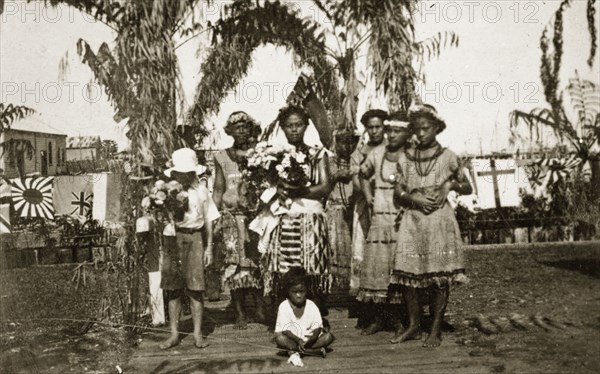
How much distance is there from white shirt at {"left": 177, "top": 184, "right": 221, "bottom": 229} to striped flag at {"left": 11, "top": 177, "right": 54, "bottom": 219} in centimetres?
1130

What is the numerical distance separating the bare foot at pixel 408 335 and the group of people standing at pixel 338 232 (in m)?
0.01

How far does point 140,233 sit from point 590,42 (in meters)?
4.56

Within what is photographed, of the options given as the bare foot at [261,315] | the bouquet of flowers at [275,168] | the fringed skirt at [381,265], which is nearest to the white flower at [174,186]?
the bouquet of flowers at [275,168]

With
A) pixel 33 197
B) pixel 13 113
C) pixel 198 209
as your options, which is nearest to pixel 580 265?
pixel 198 209

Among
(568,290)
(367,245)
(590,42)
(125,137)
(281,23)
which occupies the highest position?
(281,23)

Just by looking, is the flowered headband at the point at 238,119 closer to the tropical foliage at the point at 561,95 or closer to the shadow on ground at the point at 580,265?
the tropical foliage at the point at 561,95

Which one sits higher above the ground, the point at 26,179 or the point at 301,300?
the point at 26,179

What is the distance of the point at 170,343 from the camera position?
5.23 m

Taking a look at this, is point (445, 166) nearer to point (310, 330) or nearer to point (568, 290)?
point (310, 330)

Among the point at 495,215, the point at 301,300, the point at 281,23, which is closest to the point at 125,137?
the point at 301,300

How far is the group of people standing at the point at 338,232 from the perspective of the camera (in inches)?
203

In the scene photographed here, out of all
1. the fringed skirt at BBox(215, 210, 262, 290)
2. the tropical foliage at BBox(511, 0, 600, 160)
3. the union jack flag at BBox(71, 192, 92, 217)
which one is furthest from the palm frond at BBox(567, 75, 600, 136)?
the union jack flag at BBox(71, 192, 92, 217)

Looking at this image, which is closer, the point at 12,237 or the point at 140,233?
the point at 140,233

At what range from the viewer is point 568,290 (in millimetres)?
8992
